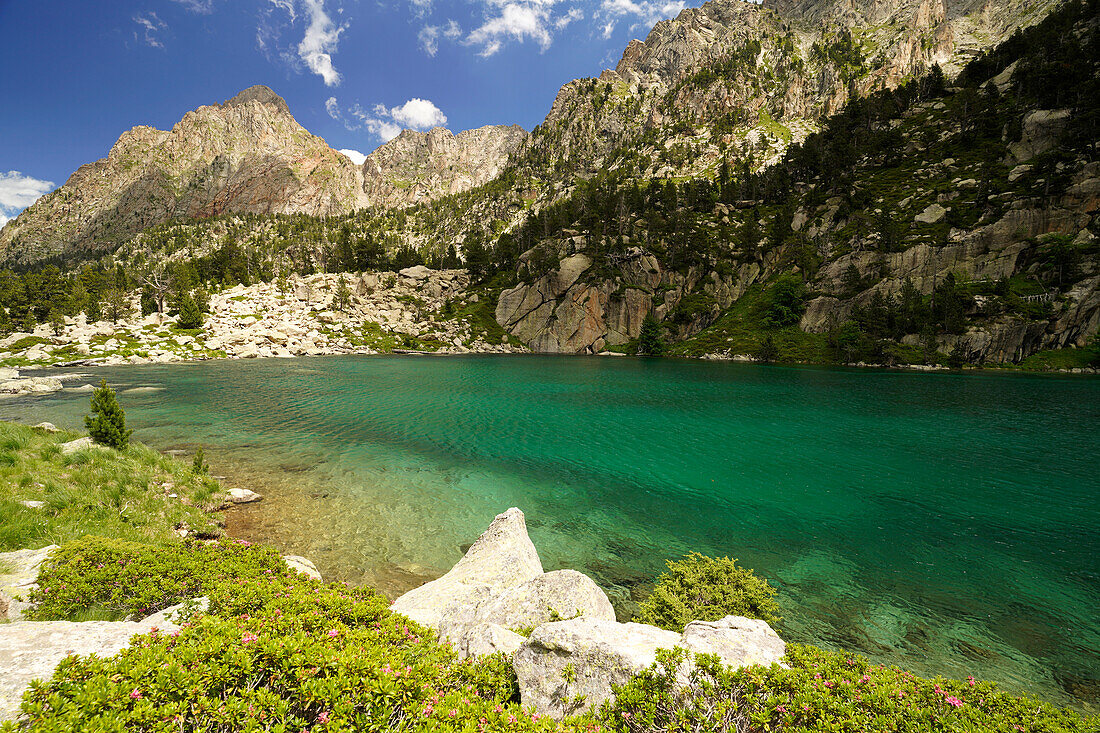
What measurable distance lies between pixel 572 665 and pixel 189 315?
405 ft

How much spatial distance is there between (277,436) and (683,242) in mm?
124911

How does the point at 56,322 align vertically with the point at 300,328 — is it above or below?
above

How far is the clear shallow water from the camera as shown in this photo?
11.6m

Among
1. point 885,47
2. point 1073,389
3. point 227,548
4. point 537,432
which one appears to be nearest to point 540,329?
point 537,432

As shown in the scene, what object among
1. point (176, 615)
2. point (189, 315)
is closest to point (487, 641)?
point (176, 615)

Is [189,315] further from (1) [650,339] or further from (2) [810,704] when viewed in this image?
(2) [810,704]

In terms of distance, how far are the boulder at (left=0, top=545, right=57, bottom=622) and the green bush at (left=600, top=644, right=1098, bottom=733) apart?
35.3 feet

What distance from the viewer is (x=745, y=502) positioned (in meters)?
19.1

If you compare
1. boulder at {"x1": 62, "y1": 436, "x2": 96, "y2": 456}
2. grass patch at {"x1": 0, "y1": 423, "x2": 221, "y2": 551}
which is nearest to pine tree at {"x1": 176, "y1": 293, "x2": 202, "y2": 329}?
grass patch at {"x1": 0, "y1": 423, "x2": 221, "y2": 551}

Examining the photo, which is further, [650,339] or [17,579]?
[650,339]

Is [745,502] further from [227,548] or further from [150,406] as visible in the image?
[150,406]

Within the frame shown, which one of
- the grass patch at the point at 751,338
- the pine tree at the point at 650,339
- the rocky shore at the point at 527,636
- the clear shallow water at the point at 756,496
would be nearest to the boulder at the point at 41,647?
the rocky shore at the point at 527,636

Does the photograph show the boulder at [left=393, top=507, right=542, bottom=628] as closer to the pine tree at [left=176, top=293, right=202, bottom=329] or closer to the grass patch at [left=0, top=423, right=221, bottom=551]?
the grass patch at [left=0, top=423, right=221, bottom=551]

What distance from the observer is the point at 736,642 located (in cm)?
713
